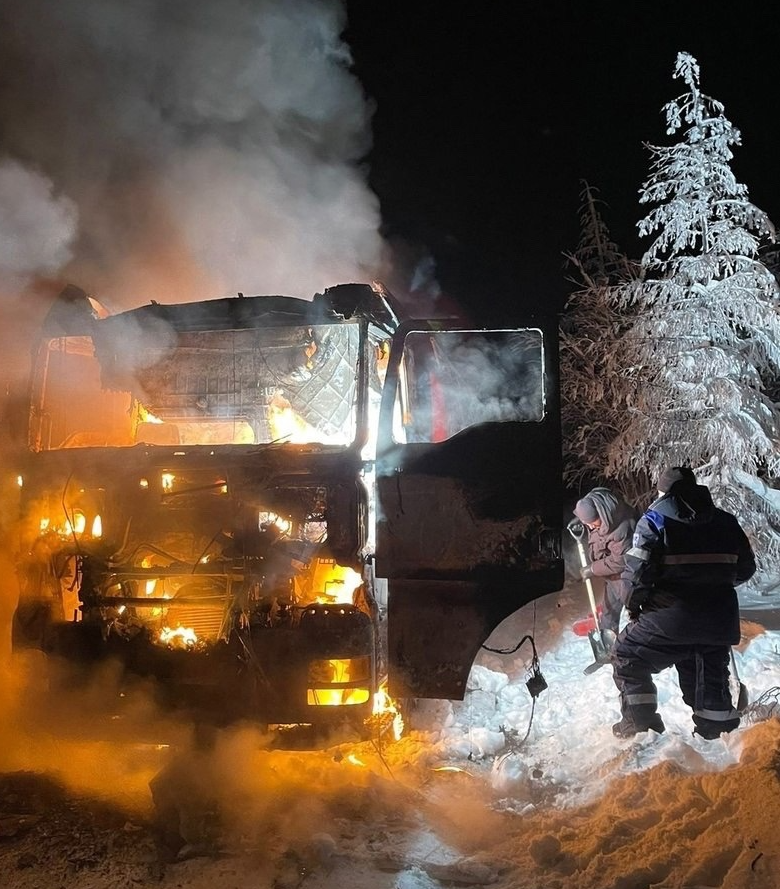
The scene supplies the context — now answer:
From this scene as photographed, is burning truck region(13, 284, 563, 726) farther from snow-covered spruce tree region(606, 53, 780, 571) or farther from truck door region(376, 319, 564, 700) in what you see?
snow-covered spruce tree region(606, 53, 780, 571)

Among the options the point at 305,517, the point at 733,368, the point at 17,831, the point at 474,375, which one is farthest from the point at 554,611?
the point at 17,831

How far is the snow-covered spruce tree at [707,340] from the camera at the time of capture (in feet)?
27.2

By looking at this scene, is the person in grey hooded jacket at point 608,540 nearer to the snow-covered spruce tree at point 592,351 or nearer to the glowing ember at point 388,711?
the glowing ember at point 388,711

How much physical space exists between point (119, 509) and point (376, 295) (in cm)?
240

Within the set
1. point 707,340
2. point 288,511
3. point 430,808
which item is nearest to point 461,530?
point 288,511

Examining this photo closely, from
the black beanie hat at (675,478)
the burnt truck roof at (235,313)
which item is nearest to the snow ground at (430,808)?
the black beanie hat at (675,478)

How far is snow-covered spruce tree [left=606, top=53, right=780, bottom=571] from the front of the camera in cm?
830

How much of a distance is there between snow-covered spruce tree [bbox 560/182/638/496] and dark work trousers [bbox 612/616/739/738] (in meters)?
5.49

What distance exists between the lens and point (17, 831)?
3879mm

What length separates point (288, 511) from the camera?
474cm

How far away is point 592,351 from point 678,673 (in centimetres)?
664

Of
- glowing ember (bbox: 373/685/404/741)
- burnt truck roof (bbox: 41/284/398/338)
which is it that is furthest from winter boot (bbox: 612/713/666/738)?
burnt truck roof (bbox: 41/284/398/338)

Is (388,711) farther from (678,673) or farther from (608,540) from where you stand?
(608,540)

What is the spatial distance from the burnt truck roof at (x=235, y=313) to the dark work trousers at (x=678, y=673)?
280 cm
